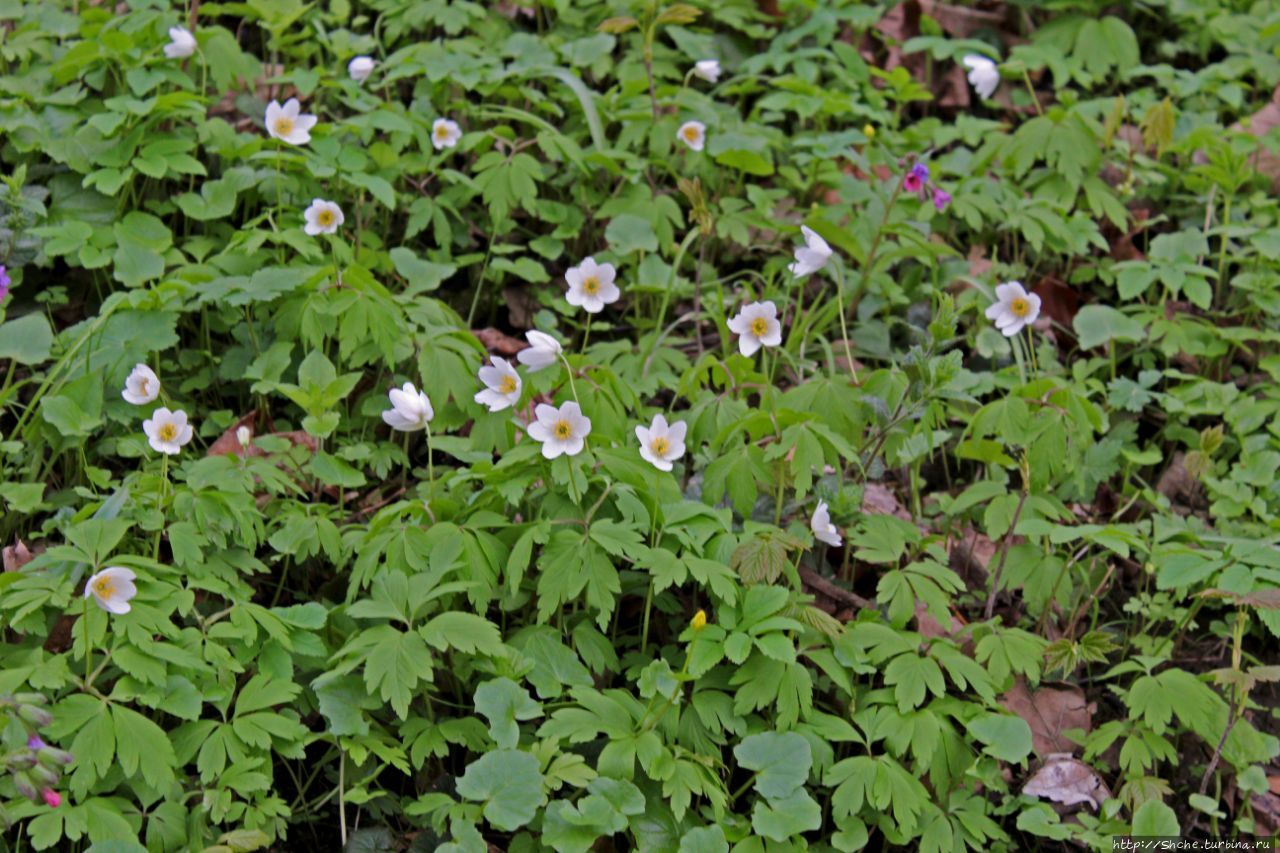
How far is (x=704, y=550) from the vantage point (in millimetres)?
2537

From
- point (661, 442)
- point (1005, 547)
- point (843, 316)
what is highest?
point (661, 442)

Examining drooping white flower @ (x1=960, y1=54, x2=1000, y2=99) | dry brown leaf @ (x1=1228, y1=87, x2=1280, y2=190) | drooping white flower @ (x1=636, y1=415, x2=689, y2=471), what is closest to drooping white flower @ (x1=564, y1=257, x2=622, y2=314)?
drooping white flower @ (x1=636, y1=415, x2=689, y2=471)

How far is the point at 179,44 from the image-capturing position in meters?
3.58

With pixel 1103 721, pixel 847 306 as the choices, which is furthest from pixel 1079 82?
pixel 1103 721

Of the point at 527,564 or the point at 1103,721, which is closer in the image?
the point at 527,564

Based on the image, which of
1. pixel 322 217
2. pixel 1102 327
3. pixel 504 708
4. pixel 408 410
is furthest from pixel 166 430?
pixel 1102 327

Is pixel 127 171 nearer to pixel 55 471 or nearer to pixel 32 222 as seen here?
pixel 32 222

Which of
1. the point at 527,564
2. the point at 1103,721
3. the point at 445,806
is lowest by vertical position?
the point at 1103,721

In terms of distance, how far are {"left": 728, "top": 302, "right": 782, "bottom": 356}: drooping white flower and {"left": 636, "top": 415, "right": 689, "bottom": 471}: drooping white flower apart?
0.40 meters

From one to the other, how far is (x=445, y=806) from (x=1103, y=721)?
1577 mm

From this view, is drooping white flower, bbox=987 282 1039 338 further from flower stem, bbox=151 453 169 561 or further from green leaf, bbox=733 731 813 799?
flower stem, bbox=151 453 169 561

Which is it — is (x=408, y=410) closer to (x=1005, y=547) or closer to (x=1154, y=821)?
(x=1005, y=547)

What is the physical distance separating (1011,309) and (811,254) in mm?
570

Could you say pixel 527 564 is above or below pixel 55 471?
above
